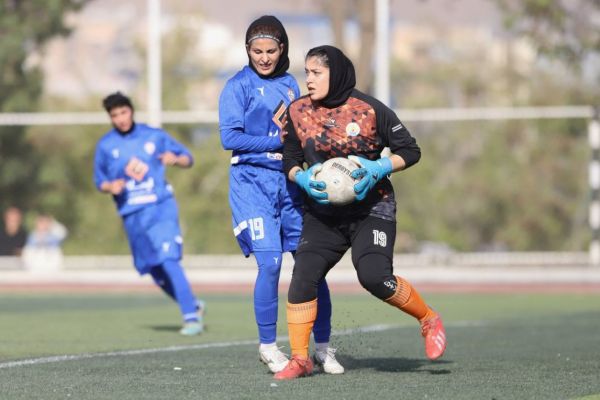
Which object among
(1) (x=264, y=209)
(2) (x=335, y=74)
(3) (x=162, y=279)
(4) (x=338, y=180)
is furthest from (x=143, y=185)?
(4) (x=338, y=180)

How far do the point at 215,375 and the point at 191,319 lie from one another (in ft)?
12.4

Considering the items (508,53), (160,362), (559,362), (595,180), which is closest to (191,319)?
(160,362)

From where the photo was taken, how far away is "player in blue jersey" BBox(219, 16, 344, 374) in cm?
791

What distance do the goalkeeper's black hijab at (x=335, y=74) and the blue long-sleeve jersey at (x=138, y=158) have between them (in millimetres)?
4207

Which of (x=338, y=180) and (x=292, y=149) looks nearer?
(x=338, y=180)

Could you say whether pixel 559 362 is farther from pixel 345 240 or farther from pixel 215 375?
pixel 215 375

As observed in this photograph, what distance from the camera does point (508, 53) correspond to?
164ft

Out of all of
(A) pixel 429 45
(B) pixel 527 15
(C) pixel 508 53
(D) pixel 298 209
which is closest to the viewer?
(D) pixel 298 209

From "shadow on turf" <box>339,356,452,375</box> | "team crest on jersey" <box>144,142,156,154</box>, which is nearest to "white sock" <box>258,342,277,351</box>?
"shadow on turf" <box>339,356,452,375</box>

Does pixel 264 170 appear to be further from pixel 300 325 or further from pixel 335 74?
pixel 300 325

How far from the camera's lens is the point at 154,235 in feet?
37.4

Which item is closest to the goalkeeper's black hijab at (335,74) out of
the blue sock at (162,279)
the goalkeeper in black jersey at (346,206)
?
the goalkeeper in black jersey at (346,206)

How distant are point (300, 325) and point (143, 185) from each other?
14.4 ft

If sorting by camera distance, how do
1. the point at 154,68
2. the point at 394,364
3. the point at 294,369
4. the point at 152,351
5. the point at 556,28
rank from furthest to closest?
the point at 556,28
the point at 154,68
the point at 152,351
the point at 394,364
the point at 294,369
